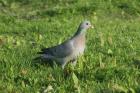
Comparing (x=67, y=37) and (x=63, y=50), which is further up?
(x=63, y=50)

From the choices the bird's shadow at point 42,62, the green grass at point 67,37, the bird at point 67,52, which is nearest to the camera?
the green grass at point 67,37

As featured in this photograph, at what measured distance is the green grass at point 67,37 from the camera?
7770 mm

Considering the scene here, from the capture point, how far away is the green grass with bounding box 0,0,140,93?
306 inches

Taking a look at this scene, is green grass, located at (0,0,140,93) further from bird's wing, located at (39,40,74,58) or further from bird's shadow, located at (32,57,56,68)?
bird's wing, located at (39,40,74,58)

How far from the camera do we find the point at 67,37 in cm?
1242

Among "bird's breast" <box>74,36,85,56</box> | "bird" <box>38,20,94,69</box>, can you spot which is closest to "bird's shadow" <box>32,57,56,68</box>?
"bird" <box>38,20,94,69</box>

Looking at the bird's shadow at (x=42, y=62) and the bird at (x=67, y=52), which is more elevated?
the bird at (x=67, y=52)

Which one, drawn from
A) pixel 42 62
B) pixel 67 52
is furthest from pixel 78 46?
pixel 42 62

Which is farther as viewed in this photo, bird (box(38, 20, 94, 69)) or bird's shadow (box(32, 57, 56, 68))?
bird's shadow (box(32, 57, 56, 68))

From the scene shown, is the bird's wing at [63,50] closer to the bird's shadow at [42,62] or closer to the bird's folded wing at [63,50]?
the bird's folded wing at [63,50]

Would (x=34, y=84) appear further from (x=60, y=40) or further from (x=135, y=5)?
(x=135, y=5)

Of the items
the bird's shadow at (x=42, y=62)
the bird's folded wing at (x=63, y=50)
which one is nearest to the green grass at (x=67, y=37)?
the bird's shadow at (x=42, y=62)

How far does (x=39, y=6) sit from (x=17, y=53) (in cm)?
870

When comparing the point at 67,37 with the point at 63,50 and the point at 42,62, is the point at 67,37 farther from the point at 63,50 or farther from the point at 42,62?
the point at 63,50
